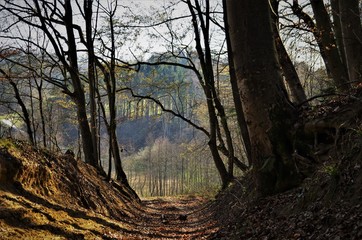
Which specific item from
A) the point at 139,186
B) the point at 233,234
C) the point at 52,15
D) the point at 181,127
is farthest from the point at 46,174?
the point at 181,127

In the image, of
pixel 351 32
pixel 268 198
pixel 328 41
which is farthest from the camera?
pixel 328 41

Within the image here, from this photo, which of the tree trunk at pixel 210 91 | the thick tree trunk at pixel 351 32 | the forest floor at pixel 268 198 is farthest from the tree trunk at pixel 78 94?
the thick tree trunk at pixel 351 32

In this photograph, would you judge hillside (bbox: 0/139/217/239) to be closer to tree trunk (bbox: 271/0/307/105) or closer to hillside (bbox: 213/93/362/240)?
hillside (bbox: 213/93/362/240)

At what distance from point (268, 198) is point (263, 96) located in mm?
1817

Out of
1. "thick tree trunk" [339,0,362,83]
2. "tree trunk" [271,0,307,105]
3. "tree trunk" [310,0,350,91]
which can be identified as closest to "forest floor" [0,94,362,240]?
"thick tree trunk" [339,0,362,83]

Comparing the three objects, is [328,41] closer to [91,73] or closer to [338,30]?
[338,30]

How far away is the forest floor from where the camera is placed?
3.81 meters

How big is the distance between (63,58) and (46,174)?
8746mm

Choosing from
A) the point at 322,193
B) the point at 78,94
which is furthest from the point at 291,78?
the point at 78,94

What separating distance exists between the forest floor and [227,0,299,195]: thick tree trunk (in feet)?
0.85

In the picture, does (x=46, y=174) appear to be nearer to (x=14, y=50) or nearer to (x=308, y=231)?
(x=308, y=231)

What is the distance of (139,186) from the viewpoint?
5906 cm

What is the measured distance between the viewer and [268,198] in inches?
239

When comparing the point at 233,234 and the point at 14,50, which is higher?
the point at 14,50
